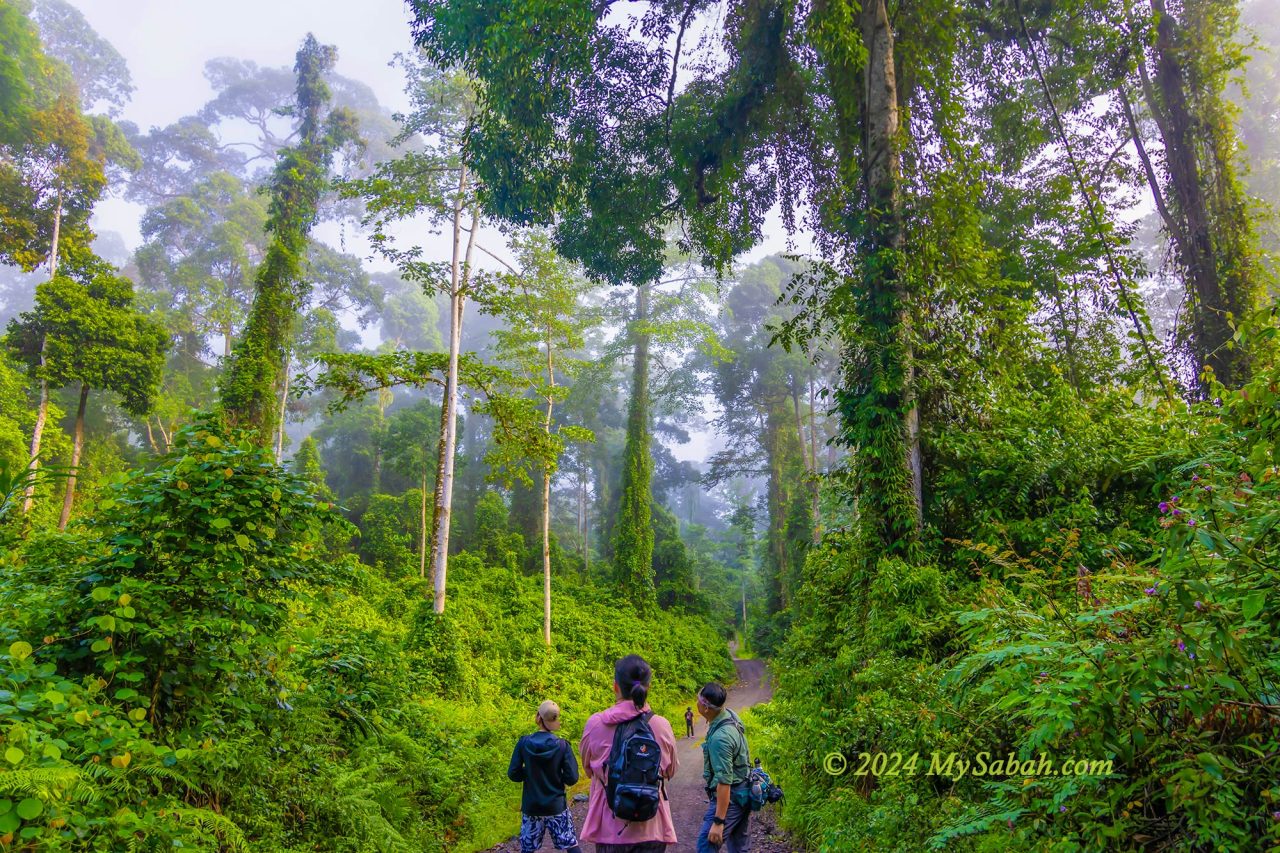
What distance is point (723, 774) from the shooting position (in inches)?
151

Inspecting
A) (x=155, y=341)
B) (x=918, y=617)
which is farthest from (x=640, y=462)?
(x=918, y=617)

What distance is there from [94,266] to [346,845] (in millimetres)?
18198

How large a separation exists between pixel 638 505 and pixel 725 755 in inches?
764

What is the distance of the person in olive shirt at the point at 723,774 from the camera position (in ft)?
12.5

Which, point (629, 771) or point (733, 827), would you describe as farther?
point (733, 827)

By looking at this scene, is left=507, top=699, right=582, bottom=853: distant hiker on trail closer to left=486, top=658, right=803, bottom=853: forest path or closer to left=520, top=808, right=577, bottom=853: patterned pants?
left=520, top=808, right=577, bottom=853: patterned pants

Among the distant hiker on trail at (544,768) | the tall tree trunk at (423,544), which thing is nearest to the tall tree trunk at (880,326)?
the distant hiker on trail at (544,768)

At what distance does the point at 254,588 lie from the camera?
3.86 m

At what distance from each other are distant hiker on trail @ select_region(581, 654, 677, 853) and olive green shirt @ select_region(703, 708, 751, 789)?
56 cm

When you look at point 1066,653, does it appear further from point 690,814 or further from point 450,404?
point 450,404

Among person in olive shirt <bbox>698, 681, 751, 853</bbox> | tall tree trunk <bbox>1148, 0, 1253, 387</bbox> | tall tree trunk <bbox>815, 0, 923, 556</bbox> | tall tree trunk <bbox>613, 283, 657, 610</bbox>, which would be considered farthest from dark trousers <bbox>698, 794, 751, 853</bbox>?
tall tree trunk <bbox>613, 283, 657, 610</bbox>

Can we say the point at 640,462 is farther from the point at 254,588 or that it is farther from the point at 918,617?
the point at 254,588

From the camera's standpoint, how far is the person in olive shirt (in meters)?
3.81

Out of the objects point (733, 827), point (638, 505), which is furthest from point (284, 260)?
point (733, 827)
